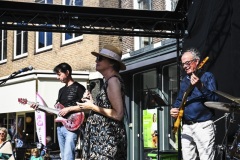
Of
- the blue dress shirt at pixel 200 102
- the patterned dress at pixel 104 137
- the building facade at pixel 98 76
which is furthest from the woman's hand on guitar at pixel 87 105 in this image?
the building facade at pixel 98 76

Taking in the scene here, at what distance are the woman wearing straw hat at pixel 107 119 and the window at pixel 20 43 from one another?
579 inches

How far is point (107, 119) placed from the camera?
449 centimetres

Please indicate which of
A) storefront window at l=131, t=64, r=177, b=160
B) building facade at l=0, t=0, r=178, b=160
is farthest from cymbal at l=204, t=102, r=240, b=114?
storefront window at l=131, t=64, r=177, b=160

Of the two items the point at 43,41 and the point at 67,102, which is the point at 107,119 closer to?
the point at 67,102

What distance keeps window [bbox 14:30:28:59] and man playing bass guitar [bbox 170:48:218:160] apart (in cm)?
1418

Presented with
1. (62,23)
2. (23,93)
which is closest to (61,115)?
(62,23)

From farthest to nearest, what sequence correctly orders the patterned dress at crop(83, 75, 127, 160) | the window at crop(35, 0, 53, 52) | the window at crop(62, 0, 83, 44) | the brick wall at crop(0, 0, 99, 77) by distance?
1. the window at crop(35, 0, 53, 52)
2. the window at crop(62, 0, 83, 44)
3. the brick wall at crop(0, 0, 99, 77)
4. the patterned dress at crop(83, 75, 127, 160)

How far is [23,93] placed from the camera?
1576cm

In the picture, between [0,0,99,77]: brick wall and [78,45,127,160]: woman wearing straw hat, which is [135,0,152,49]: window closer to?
[0,0,99,77]: brick wall

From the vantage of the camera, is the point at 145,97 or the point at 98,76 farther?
the point at 98,76

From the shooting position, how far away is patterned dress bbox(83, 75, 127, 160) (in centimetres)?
445

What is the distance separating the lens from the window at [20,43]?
1909 cm

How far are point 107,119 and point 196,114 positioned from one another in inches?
52.8

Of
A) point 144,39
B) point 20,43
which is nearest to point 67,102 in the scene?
point 144,39
